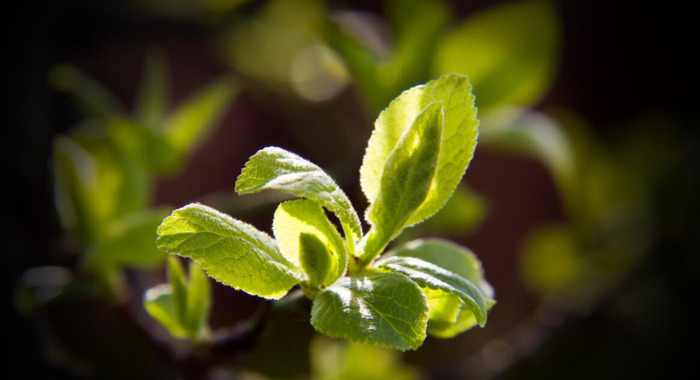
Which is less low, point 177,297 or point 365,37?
point 365,37

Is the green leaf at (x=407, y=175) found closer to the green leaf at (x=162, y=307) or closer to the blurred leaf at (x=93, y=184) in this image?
the green leaf at (x=162, y=307)

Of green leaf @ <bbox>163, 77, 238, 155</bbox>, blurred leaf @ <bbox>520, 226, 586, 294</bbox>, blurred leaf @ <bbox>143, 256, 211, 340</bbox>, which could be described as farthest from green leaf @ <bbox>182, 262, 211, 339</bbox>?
blurred leaf @ <bbox>520, 226, 586, 294</bbox>

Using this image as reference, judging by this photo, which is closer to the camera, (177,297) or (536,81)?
(177,297)

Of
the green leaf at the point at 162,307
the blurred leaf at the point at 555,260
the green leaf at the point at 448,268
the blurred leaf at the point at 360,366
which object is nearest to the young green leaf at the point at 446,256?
the green leaf at the point at 448,268

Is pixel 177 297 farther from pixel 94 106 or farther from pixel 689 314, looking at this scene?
pixel 689 314

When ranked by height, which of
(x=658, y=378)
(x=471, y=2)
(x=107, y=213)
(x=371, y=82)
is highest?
(x=471, y=2)

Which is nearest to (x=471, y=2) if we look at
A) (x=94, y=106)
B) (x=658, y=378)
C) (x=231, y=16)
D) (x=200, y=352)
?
(x=231, y=16)

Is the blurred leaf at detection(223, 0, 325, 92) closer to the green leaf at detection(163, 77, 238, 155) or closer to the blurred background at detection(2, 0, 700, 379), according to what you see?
the blurred background at detection(2, 0, 700, 379)
